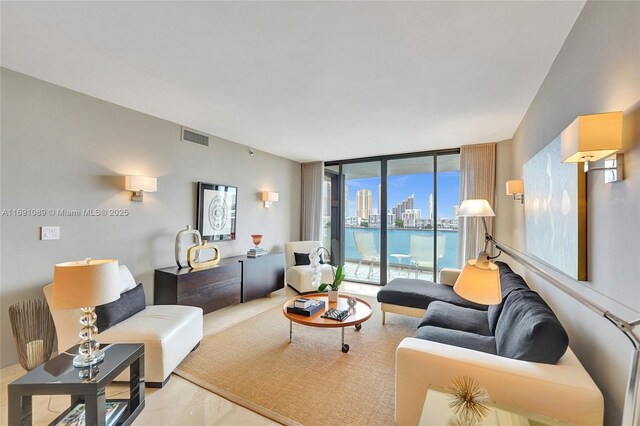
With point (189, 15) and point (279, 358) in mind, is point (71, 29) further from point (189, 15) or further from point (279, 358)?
point (279, 358)

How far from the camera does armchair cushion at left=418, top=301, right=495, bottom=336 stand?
2.36 m

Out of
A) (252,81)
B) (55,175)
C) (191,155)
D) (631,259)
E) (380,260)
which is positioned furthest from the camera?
(380,260)

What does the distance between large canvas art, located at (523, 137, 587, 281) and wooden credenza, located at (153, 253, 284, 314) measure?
3404mm

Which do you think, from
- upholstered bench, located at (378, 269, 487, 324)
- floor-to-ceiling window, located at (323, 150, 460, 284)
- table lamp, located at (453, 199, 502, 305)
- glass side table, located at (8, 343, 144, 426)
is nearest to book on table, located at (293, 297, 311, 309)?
upholstered bench, located at (378, 269, 487, 324)

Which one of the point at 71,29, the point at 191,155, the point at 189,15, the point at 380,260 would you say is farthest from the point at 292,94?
the point at 380,260

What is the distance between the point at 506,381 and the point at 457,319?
1157mm

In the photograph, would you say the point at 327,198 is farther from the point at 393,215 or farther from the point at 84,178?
the point at 84,178

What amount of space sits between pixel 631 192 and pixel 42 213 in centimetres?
403

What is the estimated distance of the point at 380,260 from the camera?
5.23m

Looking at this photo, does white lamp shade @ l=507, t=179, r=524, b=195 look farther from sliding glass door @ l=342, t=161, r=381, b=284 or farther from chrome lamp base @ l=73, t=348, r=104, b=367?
chrome lamp base @ l=73, t=348, r=104, b=367

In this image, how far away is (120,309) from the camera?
7.70 feet

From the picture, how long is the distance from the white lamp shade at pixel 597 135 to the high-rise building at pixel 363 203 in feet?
13.6

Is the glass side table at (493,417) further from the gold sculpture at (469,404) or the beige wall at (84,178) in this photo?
the beige wall at (84,178)

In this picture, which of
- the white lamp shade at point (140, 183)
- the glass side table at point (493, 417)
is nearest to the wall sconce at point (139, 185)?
the white lamp shade at point (140, 183)
